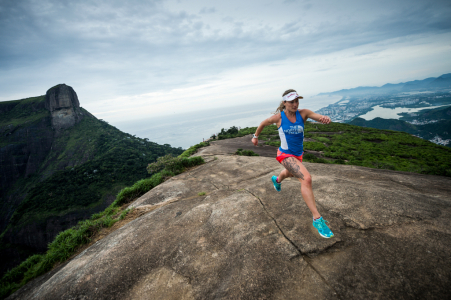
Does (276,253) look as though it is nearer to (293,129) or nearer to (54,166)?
(293,129)

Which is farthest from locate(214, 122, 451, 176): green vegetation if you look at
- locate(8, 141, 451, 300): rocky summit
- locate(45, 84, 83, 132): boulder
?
locate(45, 84, 83, 132): boulder

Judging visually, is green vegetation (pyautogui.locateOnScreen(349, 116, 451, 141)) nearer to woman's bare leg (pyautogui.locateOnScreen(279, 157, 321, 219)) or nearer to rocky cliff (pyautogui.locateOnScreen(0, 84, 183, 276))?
rocky cliff (pyautogui.locateOnScreen(0, 84, 183, 276))

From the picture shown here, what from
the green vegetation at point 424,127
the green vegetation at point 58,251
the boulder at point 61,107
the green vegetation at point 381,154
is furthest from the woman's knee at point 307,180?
the boulder at point 61,107

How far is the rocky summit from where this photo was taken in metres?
2.34

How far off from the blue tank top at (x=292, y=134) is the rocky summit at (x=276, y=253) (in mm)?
1384

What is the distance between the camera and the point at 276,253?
2.90 metres

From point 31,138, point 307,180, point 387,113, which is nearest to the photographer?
point 307,180

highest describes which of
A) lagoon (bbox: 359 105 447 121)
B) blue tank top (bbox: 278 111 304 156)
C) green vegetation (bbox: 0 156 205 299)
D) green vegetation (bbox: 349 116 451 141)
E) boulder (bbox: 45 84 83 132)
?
boulder (bbox: 45 84 83 132)

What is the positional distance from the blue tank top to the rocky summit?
1.38 meters

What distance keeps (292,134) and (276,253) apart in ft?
7.22

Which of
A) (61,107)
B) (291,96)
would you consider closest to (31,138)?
(61,107)

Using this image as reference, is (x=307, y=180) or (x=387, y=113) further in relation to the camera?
(x=387, y=113)

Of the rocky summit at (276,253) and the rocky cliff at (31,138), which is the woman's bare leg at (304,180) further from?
the rocky cliff at (31,138)

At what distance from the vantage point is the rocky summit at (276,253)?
234cm
